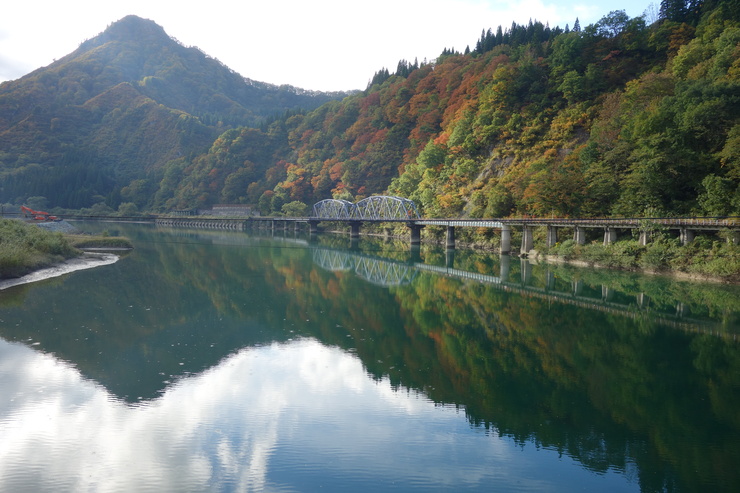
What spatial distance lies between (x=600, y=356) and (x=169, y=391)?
46.2 feet

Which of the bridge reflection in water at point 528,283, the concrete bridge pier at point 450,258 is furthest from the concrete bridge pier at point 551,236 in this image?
the concrete bridge pier at point 450,258

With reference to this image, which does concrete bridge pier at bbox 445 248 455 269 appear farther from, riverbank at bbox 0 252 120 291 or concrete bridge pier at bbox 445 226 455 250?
riverbank at bbox 0 252 120 291

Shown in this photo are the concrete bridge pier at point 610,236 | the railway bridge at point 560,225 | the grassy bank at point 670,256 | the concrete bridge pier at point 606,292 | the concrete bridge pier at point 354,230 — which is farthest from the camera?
the concrete bridge pier at point 354,230

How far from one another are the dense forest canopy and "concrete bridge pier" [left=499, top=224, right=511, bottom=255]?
8.97ft

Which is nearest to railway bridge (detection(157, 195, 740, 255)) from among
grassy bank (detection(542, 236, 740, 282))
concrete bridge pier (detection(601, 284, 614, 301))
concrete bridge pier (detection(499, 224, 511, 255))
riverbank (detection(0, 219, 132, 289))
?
concrete bridge pier (detection(499, 224, 511, 255))

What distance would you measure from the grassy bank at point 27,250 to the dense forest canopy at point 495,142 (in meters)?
39.1

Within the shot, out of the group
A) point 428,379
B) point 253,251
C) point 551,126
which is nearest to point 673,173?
point 551,126

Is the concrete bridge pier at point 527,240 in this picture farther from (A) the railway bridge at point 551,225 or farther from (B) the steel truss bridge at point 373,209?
(B) the steel truss bridge at point 373,209

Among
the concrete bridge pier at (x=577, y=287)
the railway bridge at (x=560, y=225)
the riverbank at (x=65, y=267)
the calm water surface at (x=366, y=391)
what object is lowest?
the calm water surface at (x=366, y=391)

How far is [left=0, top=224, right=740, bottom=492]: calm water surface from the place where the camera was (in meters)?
10.0

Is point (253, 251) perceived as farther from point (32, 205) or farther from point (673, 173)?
point (32, 205)

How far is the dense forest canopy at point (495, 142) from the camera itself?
38.2 meters

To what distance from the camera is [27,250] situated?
32562mm

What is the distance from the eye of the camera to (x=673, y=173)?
37125mm
